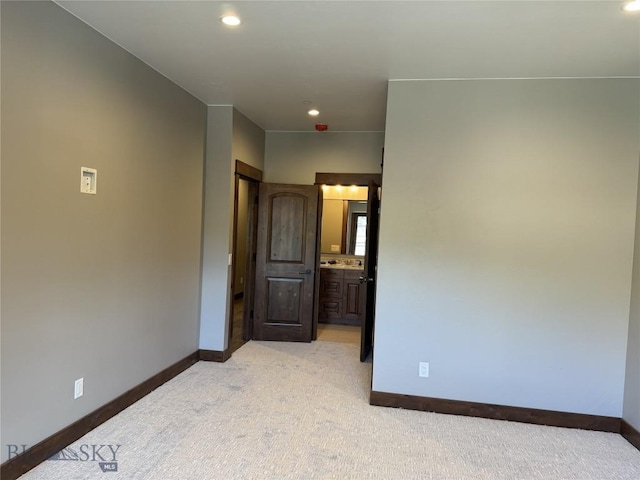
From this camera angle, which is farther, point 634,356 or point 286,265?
point 286,265

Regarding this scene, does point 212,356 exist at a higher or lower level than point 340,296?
lower

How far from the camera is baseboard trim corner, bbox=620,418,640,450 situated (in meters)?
2.80

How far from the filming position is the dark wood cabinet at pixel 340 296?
6.02 m

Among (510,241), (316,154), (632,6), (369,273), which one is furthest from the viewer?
(316,154)

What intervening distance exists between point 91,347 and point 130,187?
45.1 inches

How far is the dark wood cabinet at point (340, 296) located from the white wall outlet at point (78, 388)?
372 centimetres

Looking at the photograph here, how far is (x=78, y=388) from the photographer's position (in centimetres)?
263

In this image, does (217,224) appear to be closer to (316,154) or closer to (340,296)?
(316,154)

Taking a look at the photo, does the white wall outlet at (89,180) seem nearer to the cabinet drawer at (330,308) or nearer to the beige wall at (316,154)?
the beige wall at (316,154)

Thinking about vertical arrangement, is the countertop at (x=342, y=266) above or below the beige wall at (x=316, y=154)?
below

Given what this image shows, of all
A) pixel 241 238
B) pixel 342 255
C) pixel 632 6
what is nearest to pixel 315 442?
pixel 632 6

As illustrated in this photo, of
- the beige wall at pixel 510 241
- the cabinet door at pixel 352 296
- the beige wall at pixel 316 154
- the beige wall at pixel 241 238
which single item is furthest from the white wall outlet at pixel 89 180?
the beige wall at pixel 241 238

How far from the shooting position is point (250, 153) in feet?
15.8

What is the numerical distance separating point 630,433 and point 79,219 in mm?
3939
